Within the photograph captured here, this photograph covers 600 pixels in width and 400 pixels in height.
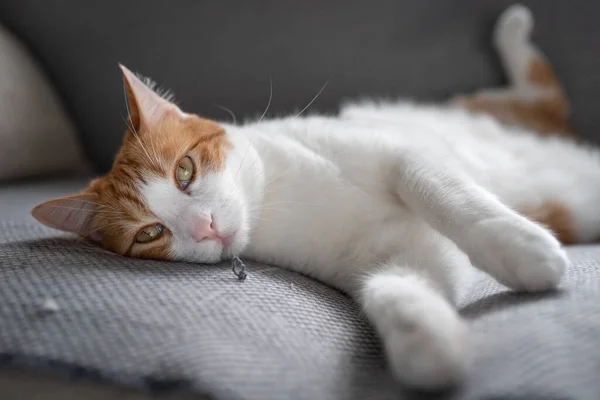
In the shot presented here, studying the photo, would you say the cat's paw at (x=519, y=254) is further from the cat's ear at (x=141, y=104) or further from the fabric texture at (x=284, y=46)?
the fabric texture at (x=284, y=46)

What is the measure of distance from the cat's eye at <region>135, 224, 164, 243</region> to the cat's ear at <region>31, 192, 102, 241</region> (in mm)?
159

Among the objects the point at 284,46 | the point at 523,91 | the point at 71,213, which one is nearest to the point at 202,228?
the point at 71,213

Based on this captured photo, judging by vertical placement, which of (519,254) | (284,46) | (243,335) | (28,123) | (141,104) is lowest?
(243,335)

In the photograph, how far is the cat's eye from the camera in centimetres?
120

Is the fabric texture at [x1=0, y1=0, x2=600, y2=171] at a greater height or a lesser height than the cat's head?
greater

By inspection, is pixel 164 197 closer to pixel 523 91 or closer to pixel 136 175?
A: pixel 136 175

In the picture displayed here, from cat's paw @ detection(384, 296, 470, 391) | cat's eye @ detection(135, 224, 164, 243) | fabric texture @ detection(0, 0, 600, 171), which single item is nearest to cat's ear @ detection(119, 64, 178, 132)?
cat's eye @ detection(135, 224, 164, 243)

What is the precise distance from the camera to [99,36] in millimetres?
1956

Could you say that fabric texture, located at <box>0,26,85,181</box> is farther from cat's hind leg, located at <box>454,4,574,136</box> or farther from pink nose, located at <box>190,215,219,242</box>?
cat's hind leg, located at <box>454,4,574,136</box>

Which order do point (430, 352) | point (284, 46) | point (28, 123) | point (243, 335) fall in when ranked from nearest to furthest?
point (430, 352) < point (243, 335) < point (28, 123) < point (284, 46)

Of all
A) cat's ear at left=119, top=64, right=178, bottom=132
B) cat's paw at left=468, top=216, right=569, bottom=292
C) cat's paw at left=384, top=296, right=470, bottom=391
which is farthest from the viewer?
cat's ear at left=119, top=64, right=178, bottom=132

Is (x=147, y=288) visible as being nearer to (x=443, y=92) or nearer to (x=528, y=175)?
(x=528, y=175)

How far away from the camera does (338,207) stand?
4.15 ft

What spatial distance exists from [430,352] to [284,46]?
58.1 inches
